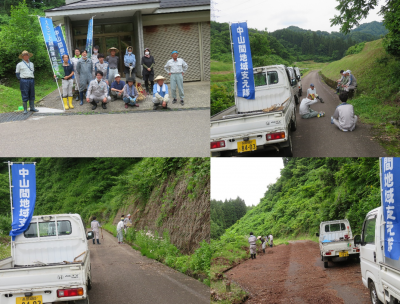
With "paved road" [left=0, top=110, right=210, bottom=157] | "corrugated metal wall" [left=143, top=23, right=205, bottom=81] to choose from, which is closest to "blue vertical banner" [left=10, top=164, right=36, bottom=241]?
"paved road" [left=0, top=110, right=210, bottom=157]

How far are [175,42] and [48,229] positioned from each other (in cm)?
1349

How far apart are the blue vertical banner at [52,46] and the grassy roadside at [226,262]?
793cm

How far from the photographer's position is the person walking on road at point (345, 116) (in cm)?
939

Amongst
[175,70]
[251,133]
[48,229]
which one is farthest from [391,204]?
[175,70]

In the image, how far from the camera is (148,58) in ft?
46.6

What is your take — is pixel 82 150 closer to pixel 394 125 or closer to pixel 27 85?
pixel 27 85

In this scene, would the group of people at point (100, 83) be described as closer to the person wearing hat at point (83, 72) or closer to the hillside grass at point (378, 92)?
the person wearing hat at point (83, 72)

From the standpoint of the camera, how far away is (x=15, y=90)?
15102 mm

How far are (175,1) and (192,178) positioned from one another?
1114 cm

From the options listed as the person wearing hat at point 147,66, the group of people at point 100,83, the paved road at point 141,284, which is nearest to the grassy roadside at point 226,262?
the paved road at point 141,284

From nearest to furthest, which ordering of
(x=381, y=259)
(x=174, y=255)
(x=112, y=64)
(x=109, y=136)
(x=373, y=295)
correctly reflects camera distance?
(x=381, y=259)
(x=373, y=295)
(x=174, y=255)
(x=109, y=136)
(x=112, y=64)

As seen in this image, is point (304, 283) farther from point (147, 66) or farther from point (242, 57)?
point (147, 66)

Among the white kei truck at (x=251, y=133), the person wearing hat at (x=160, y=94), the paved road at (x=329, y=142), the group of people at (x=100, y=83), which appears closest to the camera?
the white kei truck at (x=251, y=133)

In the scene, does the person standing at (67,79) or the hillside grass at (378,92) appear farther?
the person standing at (67,79)
